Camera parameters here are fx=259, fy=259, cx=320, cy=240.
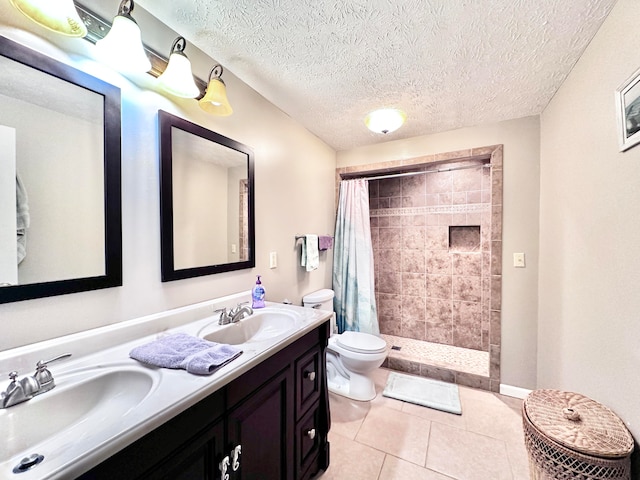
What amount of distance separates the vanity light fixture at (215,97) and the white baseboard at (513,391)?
112 inches

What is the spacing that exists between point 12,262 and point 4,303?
12 centimetres

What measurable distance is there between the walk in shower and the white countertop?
6.86ft

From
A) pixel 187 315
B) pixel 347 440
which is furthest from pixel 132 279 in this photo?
pixel 347 440

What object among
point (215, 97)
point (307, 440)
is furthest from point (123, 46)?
point (307, 440)

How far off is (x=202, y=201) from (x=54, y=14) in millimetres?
789

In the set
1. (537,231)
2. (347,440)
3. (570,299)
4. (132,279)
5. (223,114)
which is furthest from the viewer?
(537,231)

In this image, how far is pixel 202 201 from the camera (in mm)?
1389

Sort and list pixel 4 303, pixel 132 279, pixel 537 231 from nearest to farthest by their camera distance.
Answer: pixel 4 303
pixel 132 279
pixel 537 231

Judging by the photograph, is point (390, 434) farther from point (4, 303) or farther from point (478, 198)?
point (478, 198)

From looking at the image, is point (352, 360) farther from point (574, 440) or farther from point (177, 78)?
point (177, 78)

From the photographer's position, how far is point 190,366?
0.78m

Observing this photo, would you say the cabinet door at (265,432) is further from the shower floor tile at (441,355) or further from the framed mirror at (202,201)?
the shower floor tile at (441,355)

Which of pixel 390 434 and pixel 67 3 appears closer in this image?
pixel 67 3

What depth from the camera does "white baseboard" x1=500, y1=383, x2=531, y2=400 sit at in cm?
206
